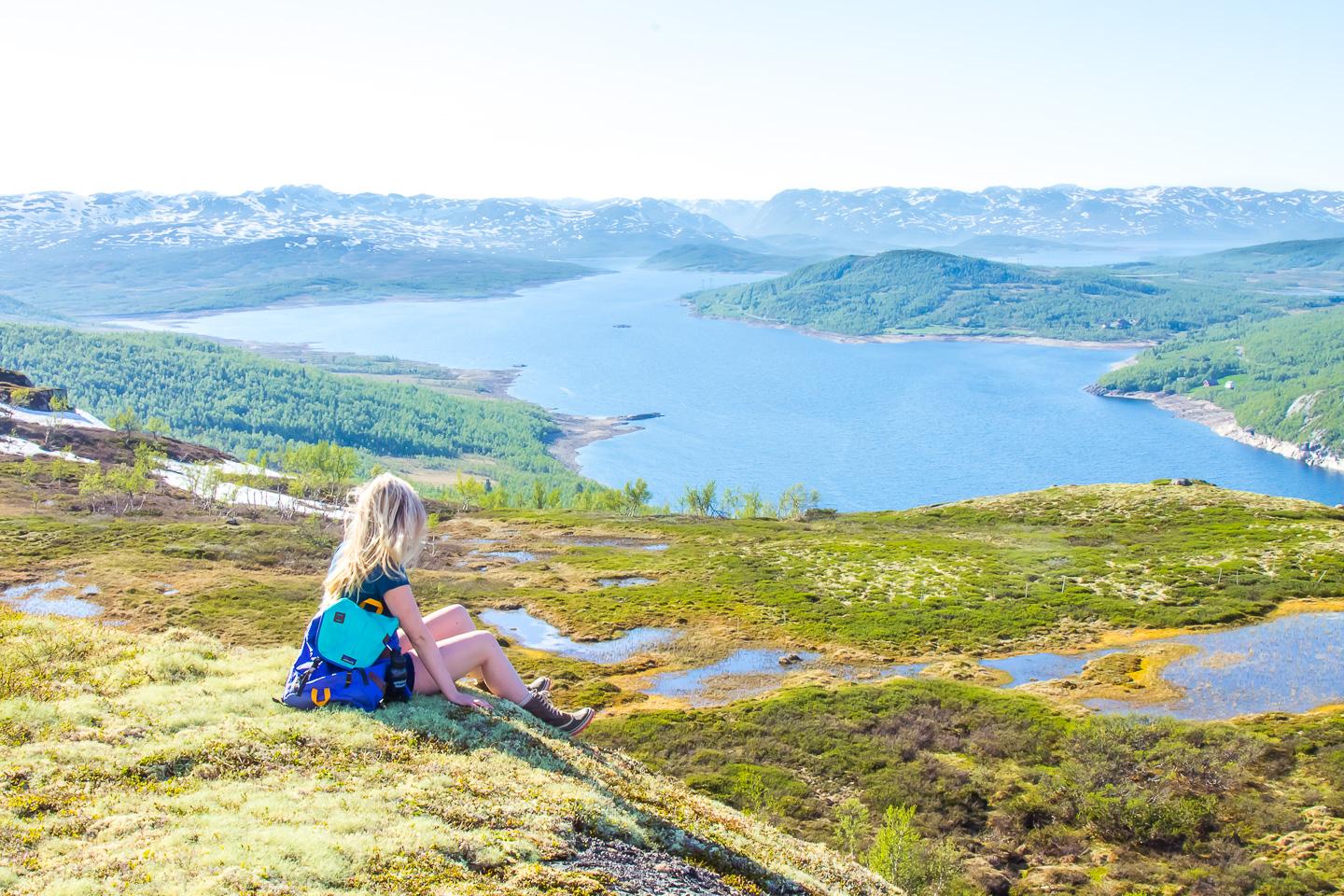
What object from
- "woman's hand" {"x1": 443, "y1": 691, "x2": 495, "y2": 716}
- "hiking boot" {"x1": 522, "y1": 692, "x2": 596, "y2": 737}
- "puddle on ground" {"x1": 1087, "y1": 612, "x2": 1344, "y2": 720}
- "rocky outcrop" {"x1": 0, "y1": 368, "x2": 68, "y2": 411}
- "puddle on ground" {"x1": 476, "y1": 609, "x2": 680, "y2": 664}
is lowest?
"puddle on ground" {"x1": 476, "y1": 609, "x2": 680, "y2": 664}

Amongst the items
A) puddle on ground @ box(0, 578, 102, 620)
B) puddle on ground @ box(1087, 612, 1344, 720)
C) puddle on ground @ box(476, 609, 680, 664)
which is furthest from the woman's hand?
puddle on ground @ box(0, 578, 102, 620)

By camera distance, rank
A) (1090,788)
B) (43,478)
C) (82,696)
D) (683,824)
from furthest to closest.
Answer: (43,478)
(1090,788)
(683,824)
(82,696)

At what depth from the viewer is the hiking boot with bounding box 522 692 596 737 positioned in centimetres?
1350

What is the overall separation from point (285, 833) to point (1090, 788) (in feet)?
88.1

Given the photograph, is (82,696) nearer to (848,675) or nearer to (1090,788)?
(1090,788)

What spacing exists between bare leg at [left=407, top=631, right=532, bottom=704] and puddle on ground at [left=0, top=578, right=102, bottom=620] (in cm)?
4037

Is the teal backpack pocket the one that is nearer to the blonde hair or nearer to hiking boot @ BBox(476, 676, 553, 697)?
the blonde hair

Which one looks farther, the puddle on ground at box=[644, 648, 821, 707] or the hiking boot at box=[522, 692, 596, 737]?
the puddle on ground at box=[644, 648, 821, 707]

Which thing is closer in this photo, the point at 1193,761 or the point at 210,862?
the point at 210,862

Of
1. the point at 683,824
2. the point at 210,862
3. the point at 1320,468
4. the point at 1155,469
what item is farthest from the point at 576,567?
the point at 1320,468

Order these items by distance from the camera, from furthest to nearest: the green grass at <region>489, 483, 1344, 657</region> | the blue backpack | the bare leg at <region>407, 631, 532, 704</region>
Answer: the green grass at <region>489, 483, 1344, 657</region> < the bare leg at <region>407, 631, 532, 704</region> < the blue backpack

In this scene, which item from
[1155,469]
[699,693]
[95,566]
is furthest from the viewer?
[1155,469]

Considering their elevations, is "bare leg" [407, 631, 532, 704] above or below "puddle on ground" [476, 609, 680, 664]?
above

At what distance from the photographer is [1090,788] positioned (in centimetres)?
2778
